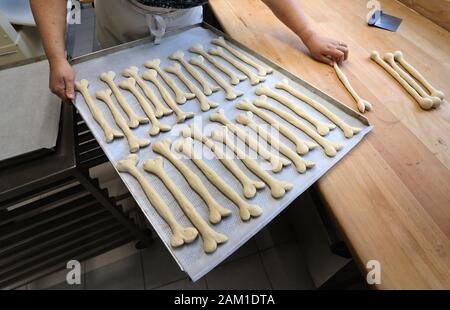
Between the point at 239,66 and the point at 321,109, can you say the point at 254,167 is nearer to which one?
the point at 321,109

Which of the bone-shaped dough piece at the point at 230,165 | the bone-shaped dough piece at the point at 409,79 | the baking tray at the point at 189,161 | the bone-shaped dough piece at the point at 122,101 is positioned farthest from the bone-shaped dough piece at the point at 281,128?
the bone-shaped dough piece at the point at 409,79

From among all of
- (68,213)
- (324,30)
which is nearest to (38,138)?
(68,213)

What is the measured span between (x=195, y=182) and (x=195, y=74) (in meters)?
0.42

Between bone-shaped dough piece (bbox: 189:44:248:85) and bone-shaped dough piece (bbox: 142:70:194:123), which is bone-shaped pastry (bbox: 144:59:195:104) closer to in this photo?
bone-shaped dough piece (bbox: 142:70:194:123)

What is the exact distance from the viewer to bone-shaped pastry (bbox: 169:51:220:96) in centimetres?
86

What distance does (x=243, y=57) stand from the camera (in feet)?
3.16

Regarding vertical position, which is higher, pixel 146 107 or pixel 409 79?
pixel 409 79

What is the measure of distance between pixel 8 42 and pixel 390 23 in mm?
1815

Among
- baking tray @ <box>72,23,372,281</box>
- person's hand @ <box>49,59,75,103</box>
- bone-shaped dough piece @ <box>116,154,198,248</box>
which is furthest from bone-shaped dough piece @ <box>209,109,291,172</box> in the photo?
person's hand @ <box>49,59,75,103</box>

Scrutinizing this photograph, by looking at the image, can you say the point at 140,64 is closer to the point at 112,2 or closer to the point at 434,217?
the point at 112,2

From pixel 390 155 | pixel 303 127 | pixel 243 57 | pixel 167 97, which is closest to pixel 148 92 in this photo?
pixel 167 97

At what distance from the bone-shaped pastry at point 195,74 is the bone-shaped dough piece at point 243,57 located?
0.48ft

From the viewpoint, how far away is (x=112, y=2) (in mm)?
944

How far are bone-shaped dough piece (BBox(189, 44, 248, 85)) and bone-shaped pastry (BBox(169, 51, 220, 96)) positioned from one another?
0.05 metres
